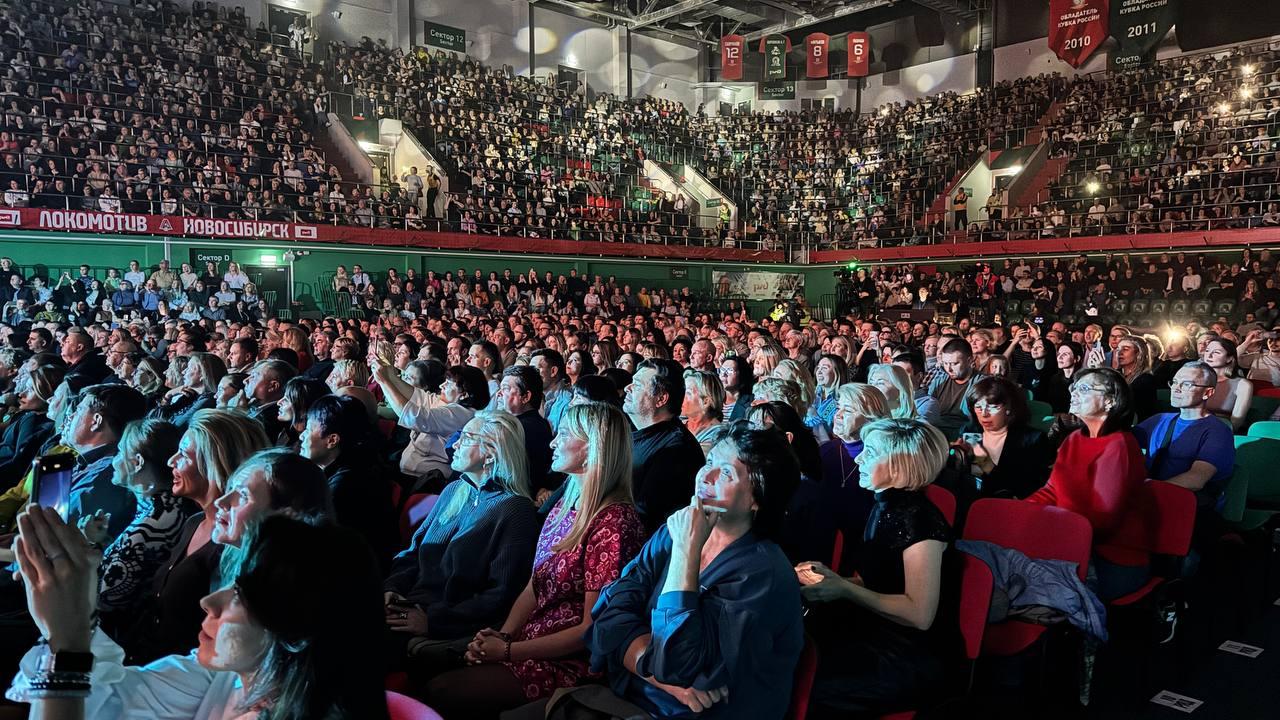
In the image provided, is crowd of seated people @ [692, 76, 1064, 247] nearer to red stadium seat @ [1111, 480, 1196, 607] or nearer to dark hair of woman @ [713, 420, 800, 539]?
red stadium seat @ [1111, 480, 1196, 607]

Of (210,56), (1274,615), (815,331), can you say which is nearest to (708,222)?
(210,56)

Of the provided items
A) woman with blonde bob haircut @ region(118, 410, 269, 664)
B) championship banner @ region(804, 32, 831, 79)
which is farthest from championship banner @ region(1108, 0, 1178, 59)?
woman with blonde bob haircut @ region(118, 410, 269, 664)

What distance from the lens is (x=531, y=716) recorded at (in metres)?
2.37

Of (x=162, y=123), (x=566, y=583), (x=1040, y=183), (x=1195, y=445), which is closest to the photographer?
(x=566, y=583)

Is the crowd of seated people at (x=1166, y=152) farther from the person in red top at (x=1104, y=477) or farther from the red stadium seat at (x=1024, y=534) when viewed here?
the red stadium seat at (x=1024, y=534)

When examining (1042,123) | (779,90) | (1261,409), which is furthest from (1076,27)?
(1261,409)

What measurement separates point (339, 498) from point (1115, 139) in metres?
24.2

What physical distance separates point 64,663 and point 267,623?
32cm

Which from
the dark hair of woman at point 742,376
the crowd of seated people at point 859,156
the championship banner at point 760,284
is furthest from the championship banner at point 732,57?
the dark hair of woman at point 742,376

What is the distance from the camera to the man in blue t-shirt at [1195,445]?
427cm

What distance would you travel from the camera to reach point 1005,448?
424 cm

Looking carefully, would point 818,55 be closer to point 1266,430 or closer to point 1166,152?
Answer: point 1166,152

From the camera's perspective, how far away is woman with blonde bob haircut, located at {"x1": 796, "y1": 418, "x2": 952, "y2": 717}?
2408 mm

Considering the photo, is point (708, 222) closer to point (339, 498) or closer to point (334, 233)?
point (334, 233)
